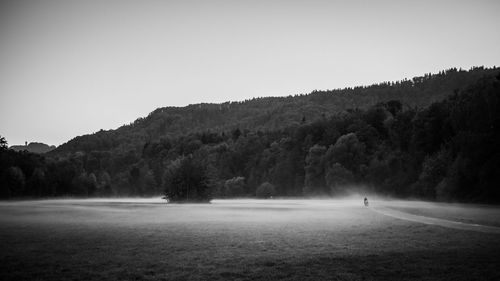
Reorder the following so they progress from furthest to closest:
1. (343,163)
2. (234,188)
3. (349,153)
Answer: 1. (234,188)
2. (343,163)
3. (349,153)

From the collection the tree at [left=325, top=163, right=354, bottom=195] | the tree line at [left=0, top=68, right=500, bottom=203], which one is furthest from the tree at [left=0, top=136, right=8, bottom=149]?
the tree at [left=325, top=163, right=354, bottom=195]

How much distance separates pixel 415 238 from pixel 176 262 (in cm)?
1435

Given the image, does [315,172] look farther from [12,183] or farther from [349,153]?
[12,183]

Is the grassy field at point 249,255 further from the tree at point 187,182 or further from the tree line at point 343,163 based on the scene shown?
the tree line at point 343,163

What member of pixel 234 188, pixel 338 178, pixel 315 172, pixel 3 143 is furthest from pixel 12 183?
pixel 338 178

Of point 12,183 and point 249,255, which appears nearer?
point 249,255

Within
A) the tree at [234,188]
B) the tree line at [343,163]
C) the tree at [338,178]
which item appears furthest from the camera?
the tree at [234,188]

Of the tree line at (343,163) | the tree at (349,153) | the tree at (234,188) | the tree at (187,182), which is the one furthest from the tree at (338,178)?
the tree at (234,188)

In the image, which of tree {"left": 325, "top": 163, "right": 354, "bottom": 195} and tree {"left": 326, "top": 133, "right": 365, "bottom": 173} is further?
tree {"left": 326, "top": 133, "right": 365, "bottom": 173}

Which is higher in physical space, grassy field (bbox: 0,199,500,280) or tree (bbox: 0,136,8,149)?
tree (bbox: 0,136,8,149)

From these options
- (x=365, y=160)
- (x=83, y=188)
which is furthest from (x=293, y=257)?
(x=83, y=188)

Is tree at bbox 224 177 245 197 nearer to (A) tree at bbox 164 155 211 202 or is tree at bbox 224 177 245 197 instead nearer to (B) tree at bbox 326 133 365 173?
(B) tree at bbox 326 133 365 173

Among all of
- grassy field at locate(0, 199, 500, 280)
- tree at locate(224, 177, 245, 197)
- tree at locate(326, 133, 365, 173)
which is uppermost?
tree at locate(326, 133, 365, 173)

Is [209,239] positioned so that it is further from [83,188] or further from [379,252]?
[83,188]
